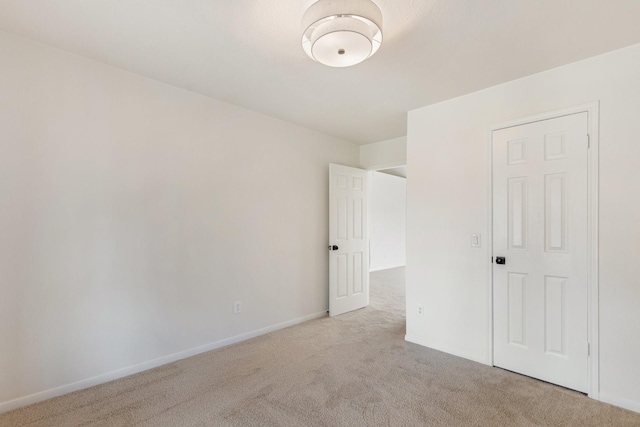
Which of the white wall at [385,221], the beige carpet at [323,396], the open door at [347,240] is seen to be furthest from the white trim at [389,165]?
the white wall at [385,221]

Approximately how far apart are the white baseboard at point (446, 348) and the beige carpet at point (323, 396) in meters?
0.07

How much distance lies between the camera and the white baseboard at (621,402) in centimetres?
196

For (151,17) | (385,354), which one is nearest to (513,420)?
(385,354)

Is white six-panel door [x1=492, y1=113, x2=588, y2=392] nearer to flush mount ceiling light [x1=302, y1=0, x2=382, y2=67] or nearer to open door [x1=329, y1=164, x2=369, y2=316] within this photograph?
flush mount ceiling light [x1=302, y1=0, x2=382, y2=67]

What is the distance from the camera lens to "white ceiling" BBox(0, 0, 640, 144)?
5.50ft

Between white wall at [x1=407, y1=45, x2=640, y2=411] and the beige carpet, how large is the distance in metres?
0.29

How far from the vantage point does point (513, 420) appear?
1.88m

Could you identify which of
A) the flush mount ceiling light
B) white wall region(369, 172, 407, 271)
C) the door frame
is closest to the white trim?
the door frame

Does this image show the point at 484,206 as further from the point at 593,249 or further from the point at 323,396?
the point at 323,396

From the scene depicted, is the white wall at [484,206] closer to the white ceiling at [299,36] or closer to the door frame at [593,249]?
the door frame at [593,249]

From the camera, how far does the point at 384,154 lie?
4406 mm

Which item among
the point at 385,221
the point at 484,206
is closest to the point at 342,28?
the point at 484,206

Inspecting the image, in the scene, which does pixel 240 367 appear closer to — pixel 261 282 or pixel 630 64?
pixel 261 282

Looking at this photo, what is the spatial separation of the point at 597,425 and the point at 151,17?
12.1 feet
